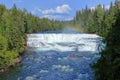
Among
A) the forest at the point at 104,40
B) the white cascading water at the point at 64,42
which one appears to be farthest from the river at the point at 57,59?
the forest at the point at 104,40

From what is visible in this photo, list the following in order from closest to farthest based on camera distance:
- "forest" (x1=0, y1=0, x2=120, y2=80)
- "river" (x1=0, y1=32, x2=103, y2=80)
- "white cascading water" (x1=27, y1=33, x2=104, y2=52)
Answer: "forest" (x1=0, y1=0, x2=120, y2=80)
"river" (x1=0, y1=32, x2=103, y2=80)
"white cascading water" (x1=27, y1=33, x2=104, y2=52)

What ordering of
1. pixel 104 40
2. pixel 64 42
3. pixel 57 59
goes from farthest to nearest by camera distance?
pixel 64 42 < pixel 57 59 < pixel 104 40

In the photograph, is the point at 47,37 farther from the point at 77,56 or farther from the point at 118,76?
the point at 118,76

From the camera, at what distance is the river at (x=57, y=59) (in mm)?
56881

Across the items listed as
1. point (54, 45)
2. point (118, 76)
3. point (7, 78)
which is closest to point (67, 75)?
point (7, 78)

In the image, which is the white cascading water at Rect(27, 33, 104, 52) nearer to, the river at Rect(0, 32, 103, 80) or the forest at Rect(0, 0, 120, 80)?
the river at Rect(0, 32, 103, 80)

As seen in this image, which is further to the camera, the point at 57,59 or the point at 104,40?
the point at 57,59

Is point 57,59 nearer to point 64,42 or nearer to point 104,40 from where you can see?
point 64,42

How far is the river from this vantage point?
187ft

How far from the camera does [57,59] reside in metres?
74.3

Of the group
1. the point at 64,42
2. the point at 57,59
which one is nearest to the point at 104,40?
the point at 57,59

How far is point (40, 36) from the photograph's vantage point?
10512 cm

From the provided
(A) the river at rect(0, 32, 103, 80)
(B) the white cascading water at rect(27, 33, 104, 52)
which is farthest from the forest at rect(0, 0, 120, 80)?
(B) the white cascading water at rect(27, 33, 104, 52)

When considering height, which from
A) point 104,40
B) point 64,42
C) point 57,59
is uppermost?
point 104,40
